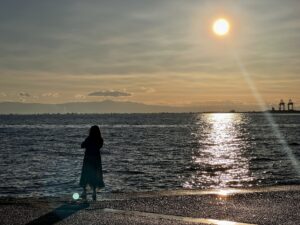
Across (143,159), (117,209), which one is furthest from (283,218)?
(143,159)

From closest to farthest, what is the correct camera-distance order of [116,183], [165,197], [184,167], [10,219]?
[10,219], [165,197], [116,183], [184,167]

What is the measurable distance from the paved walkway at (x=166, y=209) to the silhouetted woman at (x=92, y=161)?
55 centimetres

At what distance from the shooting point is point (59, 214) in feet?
40.0

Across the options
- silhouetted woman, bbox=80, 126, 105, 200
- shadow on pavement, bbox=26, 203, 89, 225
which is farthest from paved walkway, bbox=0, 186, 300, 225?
silhouetted woman, bbox=80, 126, 105, 200

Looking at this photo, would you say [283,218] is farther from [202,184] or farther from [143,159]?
[143,159]

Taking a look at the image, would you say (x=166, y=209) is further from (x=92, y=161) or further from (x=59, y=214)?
(x=92, y=161)

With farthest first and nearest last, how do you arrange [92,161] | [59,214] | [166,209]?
[92,161] < [166,209] < [59,214]

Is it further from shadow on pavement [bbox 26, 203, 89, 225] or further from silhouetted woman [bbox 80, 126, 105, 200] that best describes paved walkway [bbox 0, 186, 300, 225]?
silhouetted woman [bbox 80, 126, 105, 200]

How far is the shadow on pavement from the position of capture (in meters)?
11.3

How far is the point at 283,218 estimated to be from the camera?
38.4 ft

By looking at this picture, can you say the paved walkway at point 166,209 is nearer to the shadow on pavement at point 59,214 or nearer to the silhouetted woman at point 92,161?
the shadow on pavement at point 59,214

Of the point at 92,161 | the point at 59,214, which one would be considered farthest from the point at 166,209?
the point at 92,161

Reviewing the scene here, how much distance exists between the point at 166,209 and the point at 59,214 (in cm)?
261

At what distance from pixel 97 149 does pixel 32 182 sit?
1435 cm
